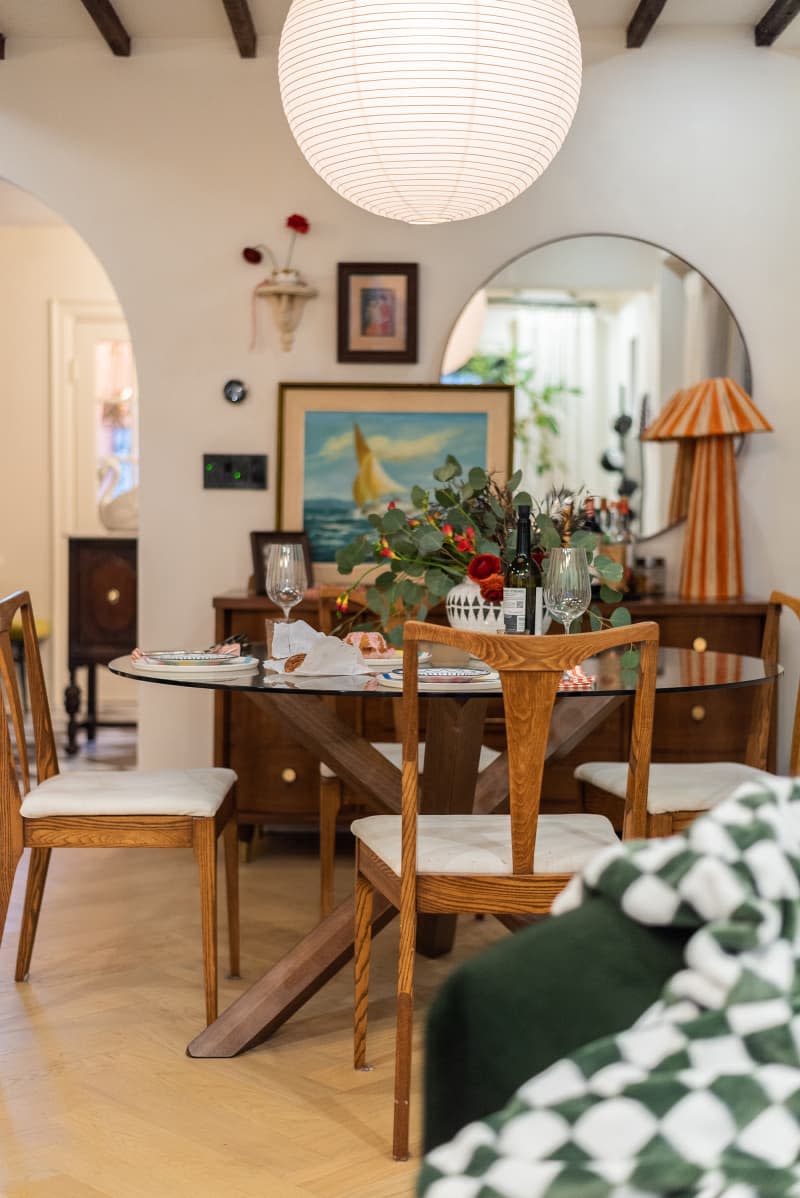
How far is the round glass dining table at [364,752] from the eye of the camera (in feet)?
8.09

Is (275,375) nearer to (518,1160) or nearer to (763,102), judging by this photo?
(763,102)

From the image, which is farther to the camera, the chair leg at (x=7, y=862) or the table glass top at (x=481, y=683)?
the chair leg at (x=7, y=862)

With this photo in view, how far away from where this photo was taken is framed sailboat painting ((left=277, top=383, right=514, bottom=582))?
13.8 feet

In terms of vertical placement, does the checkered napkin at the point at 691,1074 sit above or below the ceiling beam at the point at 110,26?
below

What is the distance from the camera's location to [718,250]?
421cm

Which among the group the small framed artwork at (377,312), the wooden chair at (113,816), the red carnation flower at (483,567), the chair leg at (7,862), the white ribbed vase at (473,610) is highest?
the small framed artwork at (377,312)

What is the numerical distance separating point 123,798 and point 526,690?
39.2 inches

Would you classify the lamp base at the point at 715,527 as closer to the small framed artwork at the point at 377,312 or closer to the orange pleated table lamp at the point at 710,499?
the orange pleated table lamp at the point at 710,499

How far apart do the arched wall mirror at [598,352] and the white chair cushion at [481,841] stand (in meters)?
2.14

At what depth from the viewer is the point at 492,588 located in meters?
2.63

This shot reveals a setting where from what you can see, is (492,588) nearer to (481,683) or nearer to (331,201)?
(481,683)

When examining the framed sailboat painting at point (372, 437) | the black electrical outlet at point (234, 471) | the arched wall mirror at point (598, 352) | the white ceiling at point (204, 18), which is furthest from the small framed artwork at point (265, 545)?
the white ceiling at point (204, 18)

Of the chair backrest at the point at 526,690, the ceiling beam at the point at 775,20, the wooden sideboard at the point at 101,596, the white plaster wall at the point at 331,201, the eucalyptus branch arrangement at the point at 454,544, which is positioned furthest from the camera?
the wooden sideboard at the point at 101,596

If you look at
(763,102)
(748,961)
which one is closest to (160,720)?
(763,102)
